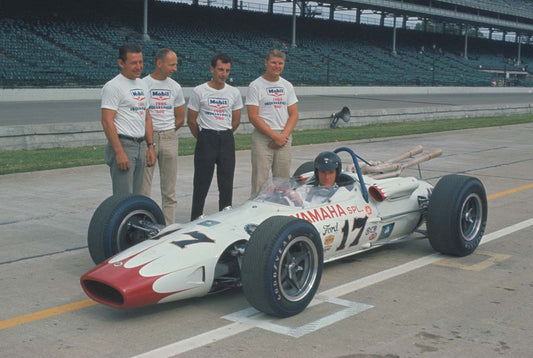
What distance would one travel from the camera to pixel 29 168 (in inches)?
456

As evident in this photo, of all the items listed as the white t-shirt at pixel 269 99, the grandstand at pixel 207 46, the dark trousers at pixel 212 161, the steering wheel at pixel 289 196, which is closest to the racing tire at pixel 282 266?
the steering wheel at pixel 289 196

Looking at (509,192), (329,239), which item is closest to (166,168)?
(329,239)

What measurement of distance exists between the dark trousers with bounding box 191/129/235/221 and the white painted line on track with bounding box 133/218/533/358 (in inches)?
81.6

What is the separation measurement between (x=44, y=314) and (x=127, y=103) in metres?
2.25

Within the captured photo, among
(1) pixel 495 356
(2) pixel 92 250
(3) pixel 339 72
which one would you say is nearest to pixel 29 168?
(2) pixel 92 250

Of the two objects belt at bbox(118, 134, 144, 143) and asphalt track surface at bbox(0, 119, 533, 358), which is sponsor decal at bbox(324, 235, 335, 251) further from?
belt at bbox(118, 134, 144, 143)

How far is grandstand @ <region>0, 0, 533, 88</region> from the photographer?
106 feet

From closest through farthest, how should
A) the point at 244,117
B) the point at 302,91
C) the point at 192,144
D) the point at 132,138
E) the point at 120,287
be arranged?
1. the point at 120,287
2. the point at 132,138
3. the point at 192,144
4. the point at 244,117
5. the point at 302,91

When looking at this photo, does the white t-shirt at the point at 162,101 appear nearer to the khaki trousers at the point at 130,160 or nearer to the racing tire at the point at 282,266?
the khaki trousers at the point at 130,160

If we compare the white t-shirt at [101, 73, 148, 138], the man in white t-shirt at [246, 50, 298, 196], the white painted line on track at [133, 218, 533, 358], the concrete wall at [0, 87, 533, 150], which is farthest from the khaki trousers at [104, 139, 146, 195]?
the concrete wall at [0, 87, 533, 150]

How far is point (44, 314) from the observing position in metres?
4.85

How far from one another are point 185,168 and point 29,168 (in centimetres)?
269

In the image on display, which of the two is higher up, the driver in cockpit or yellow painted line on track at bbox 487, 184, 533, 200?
the driver in cockpit

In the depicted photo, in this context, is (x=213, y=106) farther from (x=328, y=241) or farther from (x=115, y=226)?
(x=328, y=241)
